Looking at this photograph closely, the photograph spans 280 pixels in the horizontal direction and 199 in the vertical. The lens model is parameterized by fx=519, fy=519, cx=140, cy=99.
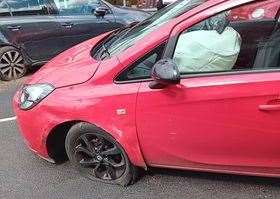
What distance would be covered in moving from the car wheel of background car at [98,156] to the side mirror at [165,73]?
2.52 ft

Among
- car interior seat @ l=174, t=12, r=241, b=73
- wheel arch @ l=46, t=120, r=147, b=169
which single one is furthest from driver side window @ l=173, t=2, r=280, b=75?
wheel arch @ l=46, t=120, r=147, b=169

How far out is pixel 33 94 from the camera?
14.6ft

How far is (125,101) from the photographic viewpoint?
3889mm

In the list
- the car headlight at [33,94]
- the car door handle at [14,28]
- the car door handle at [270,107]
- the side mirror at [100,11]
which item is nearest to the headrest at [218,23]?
the car door handle at [270,107]

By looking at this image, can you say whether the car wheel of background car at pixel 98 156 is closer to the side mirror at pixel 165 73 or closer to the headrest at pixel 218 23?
the side mirror at pixel 165 73

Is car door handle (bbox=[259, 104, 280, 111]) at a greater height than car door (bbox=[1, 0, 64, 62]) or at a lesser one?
greater

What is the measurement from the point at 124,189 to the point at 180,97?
1.10m

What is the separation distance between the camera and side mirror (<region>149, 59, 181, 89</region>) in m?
3.59

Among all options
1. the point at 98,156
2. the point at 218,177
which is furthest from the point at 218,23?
the point at 98,156

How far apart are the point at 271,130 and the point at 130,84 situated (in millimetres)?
1081

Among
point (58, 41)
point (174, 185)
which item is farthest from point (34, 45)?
point (174, 185)

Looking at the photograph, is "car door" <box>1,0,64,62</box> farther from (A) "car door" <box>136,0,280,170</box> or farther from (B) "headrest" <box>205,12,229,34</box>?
(B) "headrest" <box>205,12,229,34</box>

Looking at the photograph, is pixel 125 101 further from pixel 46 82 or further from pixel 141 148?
pixel 46 82

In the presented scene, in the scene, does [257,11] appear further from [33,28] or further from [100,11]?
[33,28]
